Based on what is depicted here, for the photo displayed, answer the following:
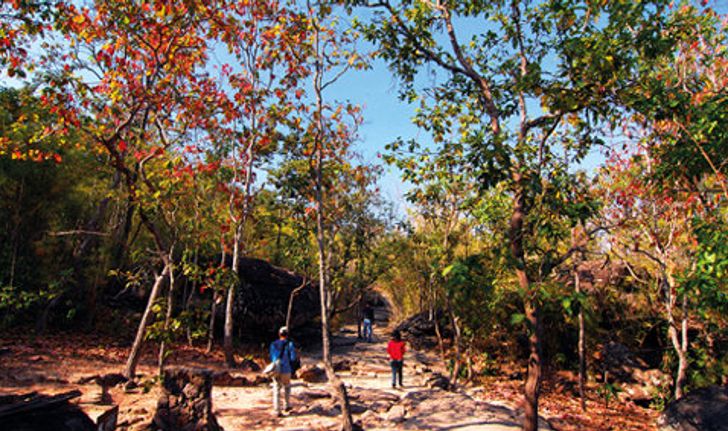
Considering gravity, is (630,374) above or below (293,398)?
above

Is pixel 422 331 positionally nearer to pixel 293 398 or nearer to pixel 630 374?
pixel 630 374

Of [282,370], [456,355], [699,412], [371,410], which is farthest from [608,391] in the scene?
[282,370]

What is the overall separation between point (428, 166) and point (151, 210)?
5324 mm

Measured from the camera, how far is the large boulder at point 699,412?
834 cm

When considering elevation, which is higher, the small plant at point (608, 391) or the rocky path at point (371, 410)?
the rocky path at point (371, 410)

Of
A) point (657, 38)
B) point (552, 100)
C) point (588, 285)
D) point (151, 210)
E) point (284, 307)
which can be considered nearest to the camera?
point (657, 38)

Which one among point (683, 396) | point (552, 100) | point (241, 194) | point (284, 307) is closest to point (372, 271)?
point (284, 307)

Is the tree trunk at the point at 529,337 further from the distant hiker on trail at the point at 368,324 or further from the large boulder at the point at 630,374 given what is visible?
the distant hiker on trail at the point at 368,324

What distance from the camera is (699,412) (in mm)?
8562

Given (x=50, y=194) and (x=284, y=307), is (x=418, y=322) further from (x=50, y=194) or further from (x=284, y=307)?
(x=50, y=194)

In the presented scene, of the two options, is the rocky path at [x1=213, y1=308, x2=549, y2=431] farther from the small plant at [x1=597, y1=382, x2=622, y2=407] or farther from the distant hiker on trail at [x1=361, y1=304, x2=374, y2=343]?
the distant hiker on trail at [x1=361, y1=304, x2=374, y2=343]

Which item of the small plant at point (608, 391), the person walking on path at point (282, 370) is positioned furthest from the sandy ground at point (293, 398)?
the small plant at point (608, 391)

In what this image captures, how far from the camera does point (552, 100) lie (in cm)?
521

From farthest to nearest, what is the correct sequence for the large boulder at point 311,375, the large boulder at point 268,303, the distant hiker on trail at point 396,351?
the large boulder at point 268,303 → the large boulder at point 311,375 → the distant hiker on trail at point 396,351
